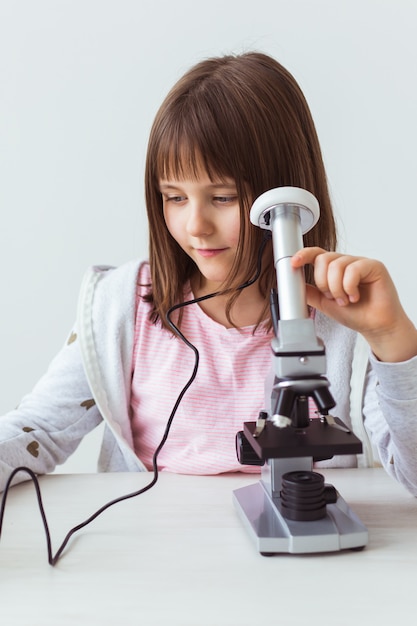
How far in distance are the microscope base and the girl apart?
17cm

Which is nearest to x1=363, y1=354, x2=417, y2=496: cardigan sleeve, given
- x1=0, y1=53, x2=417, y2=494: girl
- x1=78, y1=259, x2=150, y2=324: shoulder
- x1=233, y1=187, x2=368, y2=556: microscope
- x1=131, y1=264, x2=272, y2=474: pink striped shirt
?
x1=0, y1=53, x2=417, y2=494: girl

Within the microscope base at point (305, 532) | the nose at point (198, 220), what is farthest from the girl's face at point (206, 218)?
the microscope base at point (305, 532)

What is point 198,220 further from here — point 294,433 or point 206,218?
point 294,433

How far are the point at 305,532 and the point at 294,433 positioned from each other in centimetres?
10

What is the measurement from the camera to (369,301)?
0.83 metres

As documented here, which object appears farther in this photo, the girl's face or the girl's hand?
the girl's face

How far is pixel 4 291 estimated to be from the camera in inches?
73.0

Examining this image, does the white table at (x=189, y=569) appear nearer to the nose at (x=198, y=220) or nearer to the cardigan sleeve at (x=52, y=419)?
the cardigan sleeve at (x=52, y=419)

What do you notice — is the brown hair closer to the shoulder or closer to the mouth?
the mouth

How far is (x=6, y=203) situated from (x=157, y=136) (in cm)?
89

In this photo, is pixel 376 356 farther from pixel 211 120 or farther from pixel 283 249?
pixel 211 120

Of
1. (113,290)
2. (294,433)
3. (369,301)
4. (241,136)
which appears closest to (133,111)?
(113,290)

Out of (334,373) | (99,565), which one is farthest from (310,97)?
(99,565)

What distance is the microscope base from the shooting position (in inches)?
27.7
